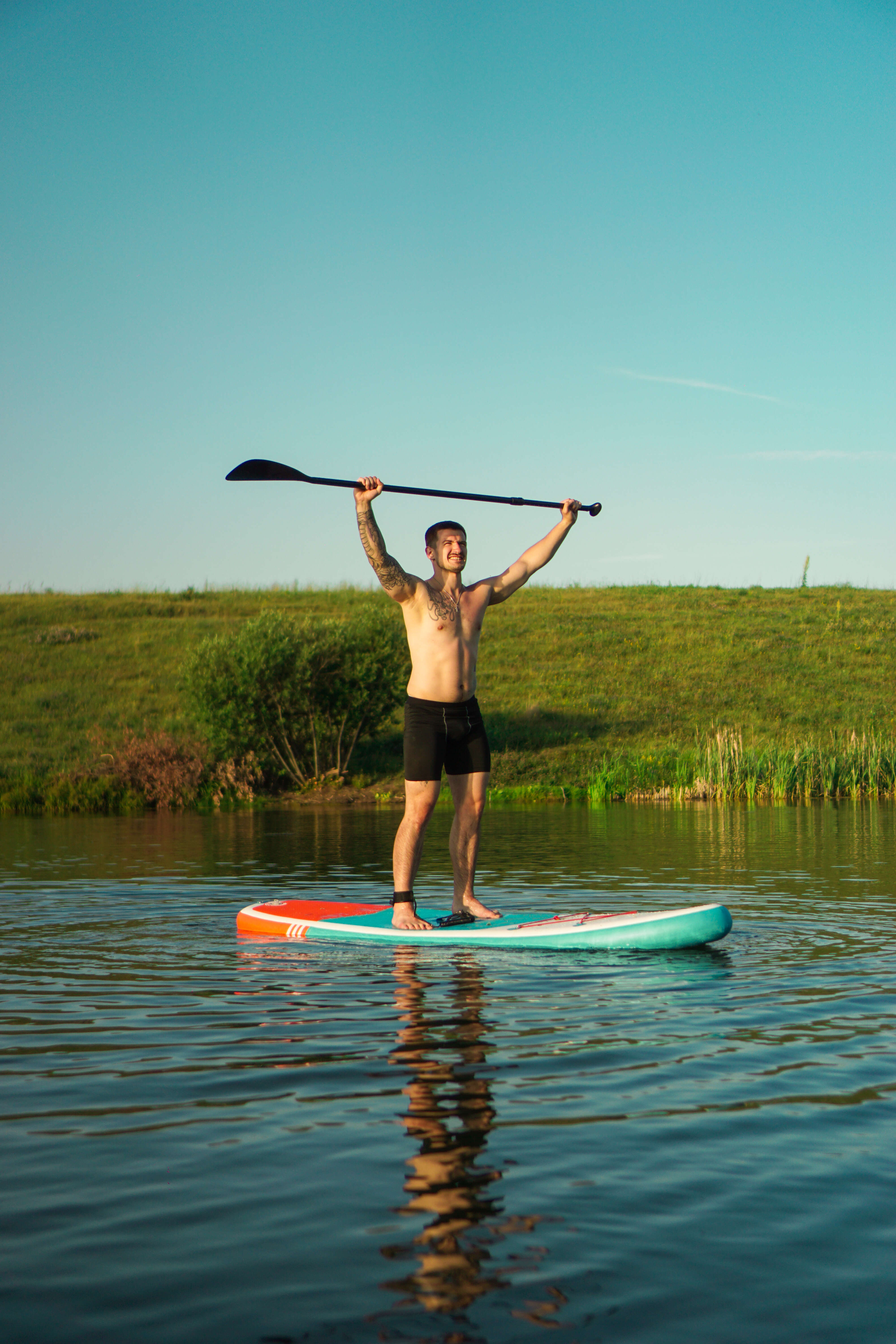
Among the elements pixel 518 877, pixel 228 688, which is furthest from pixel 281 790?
pixel 518 877

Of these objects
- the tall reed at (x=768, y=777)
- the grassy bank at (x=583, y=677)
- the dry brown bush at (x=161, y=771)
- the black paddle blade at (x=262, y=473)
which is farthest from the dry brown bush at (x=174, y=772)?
the black paddle blade at (x=262, y=473)

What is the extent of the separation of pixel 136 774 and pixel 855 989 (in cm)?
2294

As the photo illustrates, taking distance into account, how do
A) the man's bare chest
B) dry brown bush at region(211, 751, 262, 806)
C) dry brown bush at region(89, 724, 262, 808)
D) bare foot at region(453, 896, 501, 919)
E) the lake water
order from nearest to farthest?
the lake water
bare foot at region(453, 896, 501, 919)
the man's bare chest
dry brown bush at region(89, 724, 262, 808)
dry brown bush at region(211, 751, 262, 806)

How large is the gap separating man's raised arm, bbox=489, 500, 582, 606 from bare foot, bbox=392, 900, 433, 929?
6.85ft

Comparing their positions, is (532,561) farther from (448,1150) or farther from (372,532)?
(448,1150)

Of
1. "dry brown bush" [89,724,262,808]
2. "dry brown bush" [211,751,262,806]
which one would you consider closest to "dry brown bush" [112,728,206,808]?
"dry brown bush" [89,724,262,808]

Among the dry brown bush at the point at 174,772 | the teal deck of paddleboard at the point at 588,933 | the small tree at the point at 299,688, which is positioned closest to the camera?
the teal deck of paddleboard at the point at 588,933

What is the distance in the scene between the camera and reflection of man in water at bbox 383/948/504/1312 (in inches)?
108

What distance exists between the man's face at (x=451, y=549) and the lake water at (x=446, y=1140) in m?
2.51

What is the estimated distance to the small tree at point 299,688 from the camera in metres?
29.7

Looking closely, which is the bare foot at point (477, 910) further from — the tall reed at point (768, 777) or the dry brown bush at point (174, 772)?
the dry brown bush at point (174, 772)

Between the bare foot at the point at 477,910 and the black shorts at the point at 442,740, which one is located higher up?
the black shorts at the point at 442,740

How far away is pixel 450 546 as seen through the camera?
8.20 meters

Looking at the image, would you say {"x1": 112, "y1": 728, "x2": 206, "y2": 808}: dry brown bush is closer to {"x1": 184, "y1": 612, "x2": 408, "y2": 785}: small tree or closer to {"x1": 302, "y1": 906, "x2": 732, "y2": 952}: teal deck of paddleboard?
{"x1": 184, "y1": 612, "x2": 408, "y2": 785}: small tree
